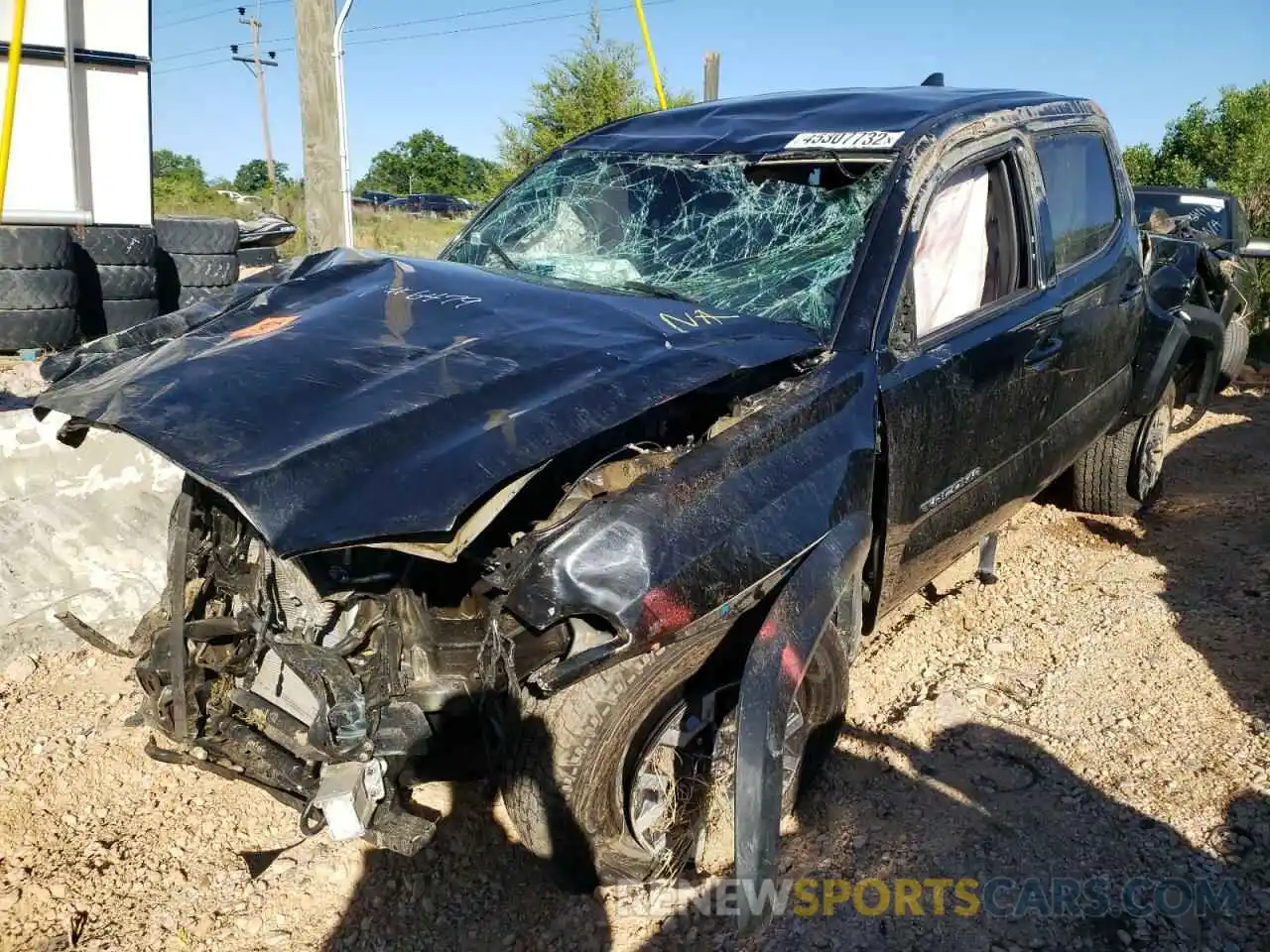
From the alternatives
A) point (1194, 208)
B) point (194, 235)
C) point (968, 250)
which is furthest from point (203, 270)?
point (1194, 208)

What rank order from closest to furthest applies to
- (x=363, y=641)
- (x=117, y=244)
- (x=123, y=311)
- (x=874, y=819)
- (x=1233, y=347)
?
(x=363, y=641) < (x=874, y=819) < (x=1233, y=347) < (x=117, y=244) < (x=123, y=311)

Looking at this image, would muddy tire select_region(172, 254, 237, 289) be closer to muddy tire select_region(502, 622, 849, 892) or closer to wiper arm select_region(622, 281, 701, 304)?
wiper arm select_region(622, 281, 701, 304)

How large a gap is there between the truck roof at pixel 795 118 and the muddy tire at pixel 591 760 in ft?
5.96

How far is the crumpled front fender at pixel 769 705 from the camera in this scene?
188 centimetres

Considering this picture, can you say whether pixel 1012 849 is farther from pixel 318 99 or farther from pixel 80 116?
pixel 80 116

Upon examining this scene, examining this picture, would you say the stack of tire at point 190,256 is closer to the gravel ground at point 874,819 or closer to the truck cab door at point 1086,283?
the gravel ground at point 874,819

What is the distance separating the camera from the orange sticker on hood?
2.46 m

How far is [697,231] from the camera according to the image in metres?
3.12

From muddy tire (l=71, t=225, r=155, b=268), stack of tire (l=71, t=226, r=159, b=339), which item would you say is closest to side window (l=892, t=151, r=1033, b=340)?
stack of tire (l=71, t=226, r=159, b=339)

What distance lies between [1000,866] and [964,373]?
1.38 m

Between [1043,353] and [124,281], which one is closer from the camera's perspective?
[1043,353]

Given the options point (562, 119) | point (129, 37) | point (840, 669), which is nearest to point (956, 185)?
point (840, 669)

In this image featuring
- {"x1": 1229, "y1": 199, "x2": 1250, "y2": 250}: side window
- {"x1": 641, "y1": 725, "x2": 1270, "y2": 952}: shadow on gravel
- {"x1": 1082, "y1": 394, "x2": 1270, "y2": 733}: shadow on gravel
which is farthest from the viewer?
{"x1": 1229, "y1": 199, "x2": 1250, "y2": 250}: side window

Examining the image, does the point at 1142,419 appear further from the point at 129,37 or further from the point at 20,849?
the point at 129,37
